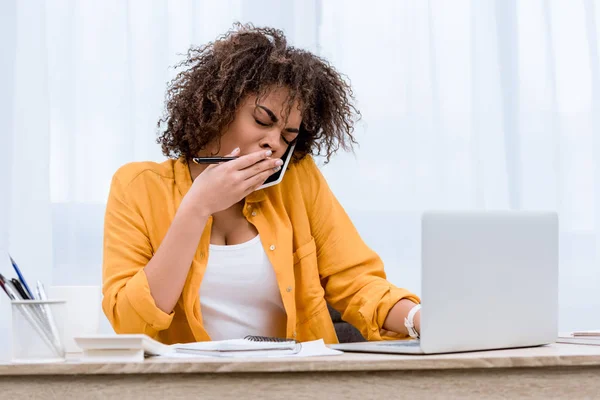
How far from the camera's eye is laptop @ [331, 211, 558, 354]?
39.9 inches

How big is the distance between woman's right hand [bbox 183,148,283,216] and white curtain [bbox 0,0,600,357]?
3.66 ft

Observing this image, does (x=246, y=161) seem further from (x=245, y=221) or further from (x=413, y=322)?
(x=413, y=322)

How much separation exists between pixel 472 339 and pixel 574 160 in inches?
74.9

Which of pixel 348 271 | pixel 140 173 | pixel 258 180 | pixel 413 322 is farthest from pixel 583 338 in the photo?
pixel 140 173

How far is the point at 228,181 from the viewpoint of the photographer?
1424 millimetres

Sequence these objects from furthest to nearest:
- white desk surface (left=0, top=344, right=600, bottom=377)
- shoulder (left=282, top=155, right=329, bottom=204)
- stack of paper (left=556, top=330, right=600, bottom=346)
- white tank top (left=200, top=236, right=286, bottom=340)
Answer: shoulder (left=282, top=155, right=329, bottom=204) < white tank top (left=200, top=236, right=286, bottom=340) < stack of paper (left=556, top=330, right=600, bottom=346) < white desk surface (left=0, top=344, right=600, bottom=377)

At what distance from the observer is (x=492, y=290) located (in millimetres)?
1066

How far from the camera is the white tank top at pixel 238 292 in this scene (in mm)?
1542

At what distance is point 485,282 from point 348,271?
0.61 meters

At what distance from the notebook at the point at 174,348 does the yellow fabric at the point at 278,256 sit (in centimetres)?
27

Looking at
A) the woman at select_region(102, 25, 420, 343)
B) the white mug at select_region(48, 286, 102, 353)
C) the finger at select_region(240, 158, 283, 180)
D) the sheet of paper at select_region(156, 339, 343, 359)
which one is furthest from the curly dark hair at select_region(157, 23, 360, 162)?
the sheet of paper at select_region(156, 339, 343, 359)

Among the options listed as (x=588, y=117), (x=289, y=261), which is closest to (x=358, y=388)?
(x=289, y=261)

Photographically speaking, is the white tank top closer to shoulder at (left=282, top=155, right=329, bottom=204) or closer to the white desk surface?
shoulder at (left=282, top=155, right=329, bottom=204)

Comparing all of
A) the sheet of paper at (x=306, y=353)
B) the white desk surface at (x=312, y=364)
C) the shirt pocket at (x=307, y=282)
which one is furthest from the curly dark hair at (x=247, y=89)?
the white desk surface at (x=312, y=364)
